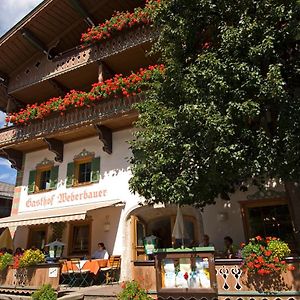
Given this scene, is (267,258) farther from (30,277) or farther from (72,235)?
(72,235)

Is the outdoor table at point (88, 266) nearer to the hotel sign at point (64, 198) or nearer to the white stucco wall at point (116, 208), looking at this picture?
the white stucco wall at point (116, 208)

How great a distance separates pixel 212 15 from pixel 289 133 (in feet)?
12.0

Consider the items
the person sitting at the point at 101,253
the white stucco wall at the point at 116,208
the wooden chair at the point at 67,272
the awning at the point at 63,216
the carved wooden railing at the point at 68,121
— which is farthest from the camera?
the carved wooden railing at the point at 68,121

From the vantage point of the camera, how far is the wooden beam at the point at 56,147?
14625 mm

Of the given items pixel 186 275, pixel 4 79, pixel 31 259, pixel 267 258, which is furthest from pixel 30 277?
pixel 4 79

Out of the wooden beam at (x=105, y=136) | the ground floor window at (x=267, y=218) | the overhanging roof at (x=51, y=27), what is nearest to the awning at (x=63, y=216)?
the wooden beam at (x=105, y=136)

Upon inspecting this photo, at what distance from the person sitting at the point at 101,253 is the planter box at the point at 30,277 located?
270 cm

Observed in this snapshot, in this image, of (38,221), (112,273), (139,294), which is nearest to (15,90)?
(38,221)

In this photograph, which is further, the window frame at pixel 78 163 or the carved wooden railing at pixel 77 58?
the window frame at pixel 78 163

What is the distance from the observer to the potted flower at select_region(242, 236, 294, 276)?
265 inches

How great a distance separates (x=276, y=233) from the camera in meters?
10.1

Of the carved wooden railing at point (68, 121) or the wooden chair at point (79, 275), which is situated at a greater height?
the carved wooden railing at point (68, 121)

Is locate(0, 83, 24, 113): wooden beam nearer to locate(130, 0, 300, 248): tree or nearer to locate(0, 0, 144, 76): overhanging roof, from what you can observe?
locate(0, 0, 144, 76): overhanging roof

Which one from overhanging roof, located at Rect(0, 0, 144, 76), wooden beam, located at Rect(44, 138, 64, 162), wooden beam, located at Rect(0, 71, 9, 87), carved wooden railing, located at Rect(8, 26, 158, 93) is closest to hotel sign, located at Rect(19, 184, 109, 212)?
wooden beam, located at Rect(44, 138, 64, 162)
